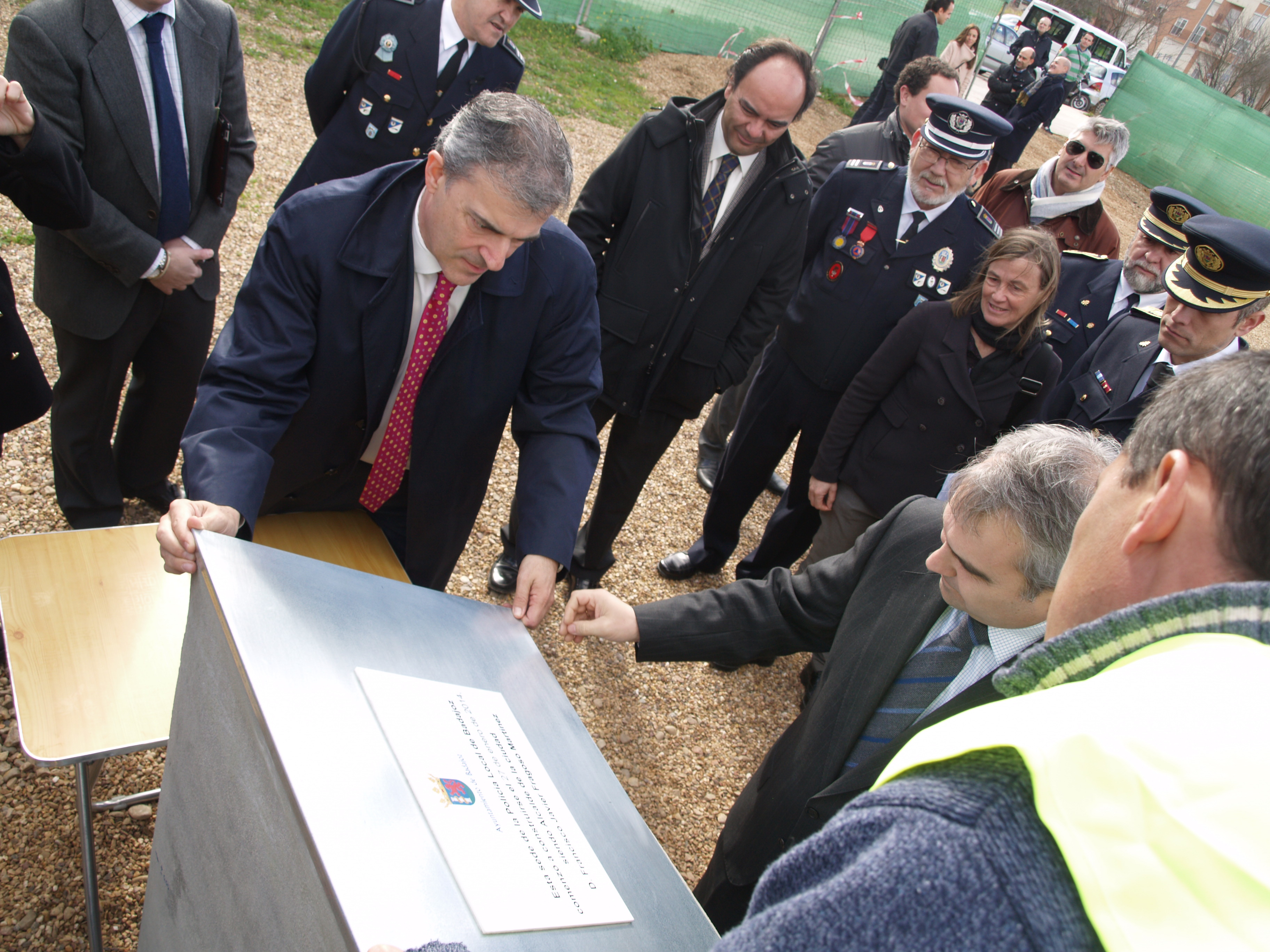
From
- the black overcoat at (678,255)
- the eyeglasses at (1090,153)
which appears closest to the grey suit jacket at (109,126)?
the black overcoat at (678,255)

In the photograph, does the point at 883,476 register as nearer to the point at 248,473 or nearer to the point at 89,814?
the point at 248,473

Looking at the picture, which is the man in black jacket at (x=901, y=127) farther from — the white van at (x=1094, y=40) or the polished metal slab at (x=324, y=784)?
the white van at (x=1094, y=40)

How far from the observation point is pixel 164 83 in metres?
2.83

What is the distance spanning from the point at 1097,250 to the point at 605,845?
5.00 meters

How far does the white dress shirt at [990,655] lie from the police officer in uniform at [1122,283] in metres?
2.89

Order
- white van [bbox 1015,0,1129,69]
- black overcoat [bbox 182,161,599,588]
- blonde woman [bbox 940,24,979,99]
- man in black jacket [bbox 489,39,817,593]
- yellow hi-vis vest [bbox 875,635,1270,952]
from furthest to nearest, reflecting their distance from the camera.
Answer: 1. white van [bbox 1015,0,1129,69]
2. blonde woman [bbox 940,24,979,99]
3. man in black jacket [bbox 489,39,817,593]
4. black overcoat [bbox 182,161,599,588]
5. yellow hi-vis vest [bbox 875,635,1270,952]

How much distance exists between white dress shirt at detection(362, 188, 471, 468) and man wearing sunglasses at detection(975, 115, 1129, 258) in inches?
152

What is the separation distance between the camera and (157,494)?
11.7 ft

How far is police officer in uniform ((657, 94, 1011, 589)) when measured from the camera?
3885 mm

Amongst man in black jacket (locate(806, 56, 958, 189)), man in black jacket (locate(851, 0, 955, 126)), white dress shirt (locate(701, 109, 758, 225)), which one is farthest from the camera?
man in black jacket (locate(851, 0, 955, 126))

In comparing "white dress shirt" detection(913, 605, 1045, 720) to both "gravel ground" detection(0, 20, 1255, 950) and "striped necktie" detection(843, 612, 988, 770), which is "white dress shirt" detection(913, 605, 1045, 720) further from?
"gravel ground" detection(0, 20, 1255, 950)

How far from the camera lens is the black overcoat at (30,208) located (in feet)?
7.59

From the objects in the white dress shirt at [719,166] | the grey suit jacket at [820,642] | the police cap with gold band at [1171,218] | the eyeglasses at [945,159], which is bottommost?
the grey suit jacket at [820,642]

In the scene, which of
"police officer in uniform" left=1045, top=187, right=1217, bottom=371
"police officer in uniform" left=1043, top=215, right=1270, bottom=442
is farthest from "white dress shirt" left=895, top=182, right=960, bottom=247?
"police officer in uniform" left=1043, top=215, right=1270, bottom=442
